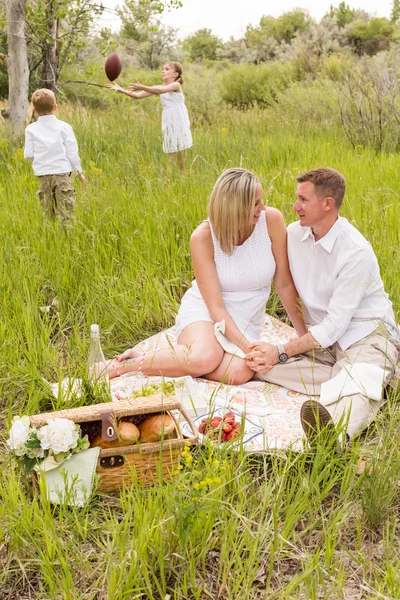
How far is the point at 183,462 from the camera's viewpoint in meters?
2.67

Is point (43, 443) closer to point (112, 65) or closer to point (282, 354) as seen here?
point (282, 354)

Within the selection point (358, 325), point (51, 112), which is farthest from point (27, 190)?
point (358, 325)

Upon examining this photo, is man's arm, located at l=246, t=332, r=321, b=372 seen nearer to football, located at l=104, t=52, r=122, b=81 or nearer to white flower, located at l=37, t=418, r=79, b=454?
white flower, located at l=37, t=418, r=79, b=454

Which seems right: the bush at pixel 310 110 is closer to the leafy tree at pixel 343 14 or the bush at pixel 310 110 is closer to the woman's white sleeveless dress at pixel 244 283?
the woman's white sleeveless dress at pixel 244 283

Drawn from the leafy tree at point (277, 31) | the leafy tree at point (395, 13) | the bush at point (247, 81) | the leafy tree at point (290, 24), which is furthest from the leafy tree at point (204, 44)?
the bush at point (247, 81)

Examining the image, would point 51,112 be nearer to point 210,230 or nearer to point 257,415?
point 210,230

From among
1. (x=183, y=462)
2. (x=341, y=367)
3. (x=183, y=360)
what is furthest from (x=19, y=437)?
(x=341, y=367)

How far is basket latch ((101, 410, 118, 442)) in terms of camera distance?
8.24ft

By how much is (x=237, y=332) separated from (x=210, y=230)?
1.96 ft

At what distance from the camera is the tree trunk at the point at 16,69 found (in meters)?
7.50

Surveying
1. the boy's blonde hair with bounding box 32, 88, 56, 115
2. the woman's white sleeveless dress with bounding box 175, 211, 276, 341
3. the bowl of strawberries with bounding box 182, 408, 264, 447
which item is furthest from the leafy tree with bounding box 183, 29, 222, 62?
the bowl of strawberries with bounding box 182, 408, 264, 447

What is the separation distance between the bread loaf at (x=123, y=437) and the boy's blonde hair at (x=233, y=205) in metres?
1.39

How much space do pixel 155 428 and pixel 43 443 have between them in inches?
17.5

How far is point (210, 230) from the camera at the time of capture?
3.73 meters
